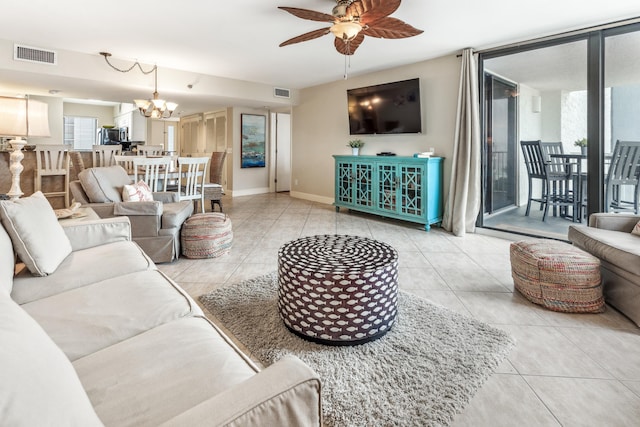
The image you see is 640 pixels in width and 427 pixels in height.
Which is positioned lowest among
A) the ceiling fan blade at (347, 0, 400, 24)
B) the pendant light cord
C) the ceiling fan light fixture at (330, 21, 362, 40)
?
the ceiling fan light fixture at (330, 21, 362, 40)

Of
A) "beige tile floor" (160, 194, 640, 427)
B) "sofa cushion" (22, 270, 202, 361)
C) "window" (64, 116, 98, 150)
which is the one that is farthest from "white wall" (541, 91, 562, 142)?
"window" (64, 116, 98, 150)

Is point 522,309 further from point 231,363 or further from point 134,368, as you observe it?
point 134,368

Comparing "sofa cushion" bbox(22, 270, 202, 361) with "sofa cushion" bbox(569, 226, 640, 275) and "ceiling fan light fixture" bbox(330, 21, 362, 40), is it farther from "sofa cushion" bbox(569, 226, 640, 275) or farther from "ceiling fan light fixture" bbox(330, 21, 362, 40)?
"sofa cushion" bbox(569, 226, 640, 275)

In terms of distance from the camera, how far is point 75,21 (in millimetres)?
3879

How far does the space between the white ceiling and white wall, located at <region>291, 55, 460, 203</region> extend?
297mm

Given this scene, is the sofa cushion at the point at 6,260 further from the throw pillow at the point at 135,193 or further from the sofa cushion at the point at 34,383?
the throw pillow at the point at 135,193

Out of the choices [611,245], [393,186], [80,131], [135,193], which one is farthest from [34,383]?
[80,131]

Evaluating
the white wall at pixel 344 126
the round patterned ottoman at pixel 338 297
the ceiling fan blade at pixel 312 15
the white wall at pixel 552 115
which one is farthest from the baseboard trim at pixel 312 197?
the round patterned ottoman at pixel 338 297

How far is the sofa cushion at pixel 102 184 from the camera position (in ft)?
11.0

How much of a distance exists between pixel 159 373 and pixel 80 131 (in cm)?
1299

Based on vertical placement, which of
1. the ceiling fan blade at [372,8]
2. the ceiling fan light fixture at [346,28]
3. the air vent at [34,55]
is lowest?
the ceiling fan light fixture at [346,28]

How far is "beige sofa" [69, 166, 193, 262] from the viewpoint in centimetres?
326

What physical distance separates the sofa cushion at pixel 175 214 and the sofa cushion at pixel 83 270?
1.15 m

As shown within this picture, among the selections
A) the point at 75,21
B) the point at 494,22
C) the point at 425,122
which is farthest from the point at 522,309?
the point at 75,21
